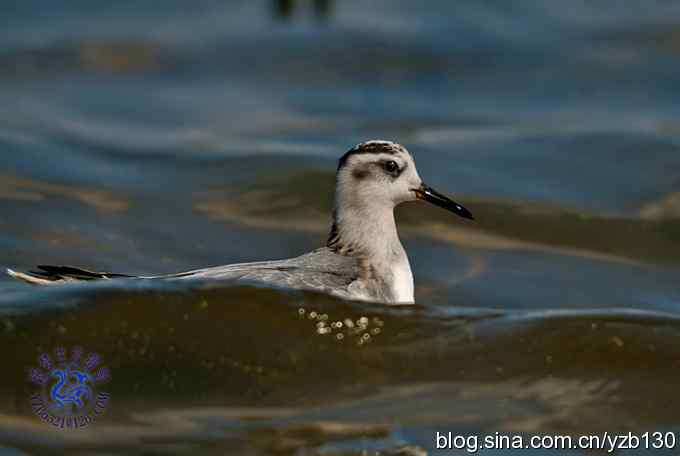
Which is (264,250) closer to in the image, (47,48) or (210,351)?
(210,351)

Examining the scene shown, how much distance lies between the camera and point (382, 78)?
52.5 ft

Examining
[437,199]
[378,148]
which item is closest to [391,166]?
[378,148]

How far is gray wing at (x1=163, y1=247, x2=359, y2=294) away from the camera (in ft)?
25.8

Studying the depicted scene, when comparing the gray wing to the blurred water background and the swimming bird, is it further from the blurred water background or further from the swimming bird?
the blurred water background

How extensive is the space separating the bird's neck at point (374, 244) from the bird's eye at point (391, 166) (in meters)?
0.25

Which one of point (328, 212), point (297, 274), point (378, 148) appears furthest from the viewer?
point (328, 212)

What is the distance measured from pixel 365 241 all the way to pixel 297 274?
909 mm

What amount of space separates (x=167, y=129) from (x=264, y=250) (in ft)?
12.1

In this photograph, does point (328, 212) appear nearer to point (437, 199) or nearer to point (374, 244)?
point (437, 199)

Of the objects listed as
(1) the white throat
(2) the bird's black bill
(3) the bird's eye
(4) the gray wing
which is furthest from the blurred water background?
(3) the bird's eye

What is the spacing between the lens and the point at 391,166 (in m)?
8.91

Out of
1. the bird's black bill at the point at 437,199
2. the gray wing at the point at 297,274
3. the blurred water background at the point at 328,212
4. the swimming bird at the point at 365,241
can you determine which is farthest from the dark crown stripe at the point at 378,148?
the blurred water background at the point at 328,212

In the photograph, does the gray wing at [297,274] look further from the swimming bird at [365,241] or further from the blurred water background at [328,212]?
the blurred water background at [328,212]

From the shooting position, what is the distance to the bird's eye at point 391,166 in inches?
350
